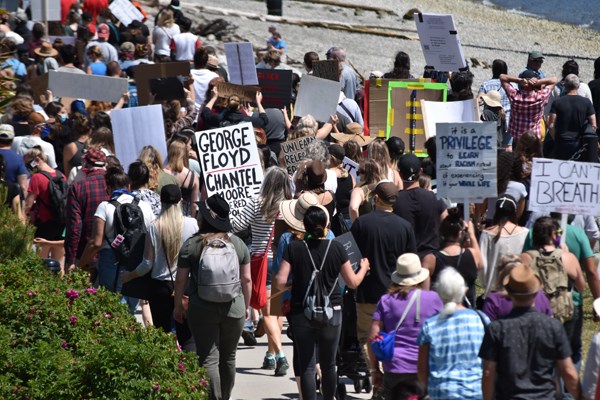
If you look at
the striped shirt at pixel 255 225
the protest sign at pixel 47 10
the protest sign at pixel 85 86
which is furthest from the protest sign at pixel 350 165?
the protest sign at pixel 47 10

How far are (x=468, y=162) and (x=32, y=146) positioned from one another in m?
5.22

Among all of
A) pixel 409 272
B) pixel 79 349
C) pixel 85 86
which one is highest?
pixel 409 272

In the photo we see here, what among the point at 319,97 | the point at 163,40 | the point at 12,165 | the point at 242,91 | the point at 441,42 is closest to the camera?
the point at 12,165

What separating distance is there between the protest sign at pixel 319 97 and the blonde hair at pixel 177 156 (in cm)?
323

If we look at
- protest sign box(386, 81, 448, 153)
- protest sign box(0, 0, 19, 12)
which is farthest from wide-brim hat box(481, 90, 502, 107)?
protest sign box(0, 0, 19, 12)

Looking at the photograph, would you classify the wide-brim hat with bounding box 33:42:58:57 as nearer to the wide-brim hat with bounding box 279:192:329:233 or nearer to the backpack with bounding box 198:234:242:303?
the wide-brim hat with bounding box 279:192:329:233

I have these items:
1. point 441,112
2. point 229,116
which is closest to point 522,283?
point 229,116

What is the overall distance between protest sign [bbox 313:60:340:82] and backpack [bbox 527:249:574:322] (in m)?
7.93

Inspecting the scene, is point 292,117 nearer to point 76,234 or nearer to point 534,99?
point 534,99

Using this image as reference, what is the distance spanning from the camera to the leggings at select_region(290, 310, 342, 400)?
9031 mm

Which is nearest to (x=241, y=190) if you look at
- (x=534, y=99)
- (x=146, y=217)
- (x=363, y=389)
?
(x=146, y=217)

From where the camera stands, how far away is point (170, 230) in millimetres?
9734

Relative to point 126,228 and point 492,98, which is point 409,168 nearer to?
point 126,228

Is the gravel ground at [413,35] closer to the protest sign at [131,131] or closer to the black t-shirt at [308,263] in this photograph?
the protest sign at [131,131]
